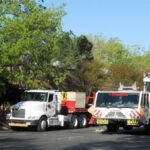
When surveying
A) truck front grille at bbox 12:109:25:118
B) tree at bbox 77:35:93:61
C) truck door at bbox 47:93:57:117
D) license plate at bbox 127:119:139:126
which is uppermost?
tree at bbox 77:35:93:61

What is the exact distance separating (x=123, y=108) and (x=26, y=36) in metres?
10.1

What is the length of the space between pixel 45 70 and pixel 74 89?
51.6ft

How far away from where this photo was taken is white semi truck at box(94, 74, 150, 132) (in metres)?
19.3

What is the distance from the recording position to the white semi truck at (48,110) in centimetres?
2219

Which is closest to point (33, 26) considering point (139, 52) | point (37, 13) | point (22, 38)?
point (37, 13)

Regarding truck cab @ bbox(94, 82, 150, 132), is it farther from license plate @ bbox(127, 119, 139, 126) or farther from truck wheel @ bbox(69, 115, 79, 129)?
truck wheel @ bbox(69, 115, 79, 129)

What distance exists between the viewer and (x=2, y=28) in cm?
2522

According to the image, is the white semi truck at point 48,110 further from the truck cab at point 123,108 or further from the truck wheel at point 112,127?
the truck cab at point 123,108

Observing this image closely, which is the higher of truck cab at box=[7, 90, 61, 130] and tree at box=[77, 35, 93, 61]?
tree at box=[77, 35, 93, 61]

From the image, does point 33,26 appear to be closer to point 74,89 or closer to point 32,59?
point 32,59

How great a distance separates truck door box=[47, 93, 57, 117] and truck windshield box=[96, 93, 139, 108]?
4054 millimetres

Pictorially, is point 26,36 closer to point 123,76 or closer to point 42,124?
point 42,124

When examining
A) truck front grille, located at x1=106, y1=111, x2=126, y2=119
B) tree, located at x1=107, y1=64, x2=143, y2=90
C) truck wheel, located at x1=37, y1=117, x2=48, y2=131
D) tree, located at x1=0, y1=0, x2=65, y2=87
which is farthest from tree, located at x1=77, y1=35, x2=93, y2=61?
truck front grille, located at x1=106, y1=111, x2=126, y2=119

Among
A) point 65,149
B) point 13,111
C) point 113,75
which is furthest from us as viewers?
point 113,75
